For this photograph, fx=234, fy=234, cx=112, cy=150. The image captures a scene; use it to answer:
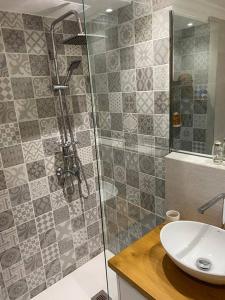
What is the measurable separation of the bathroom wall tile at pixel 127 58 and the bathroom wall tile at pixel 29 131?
0.78 m

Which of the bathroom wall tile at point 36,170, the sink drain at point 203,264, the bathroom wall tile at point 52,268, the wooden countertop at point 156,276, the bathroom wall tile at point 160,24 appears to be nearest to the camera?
the wooden countertop at point 156,276

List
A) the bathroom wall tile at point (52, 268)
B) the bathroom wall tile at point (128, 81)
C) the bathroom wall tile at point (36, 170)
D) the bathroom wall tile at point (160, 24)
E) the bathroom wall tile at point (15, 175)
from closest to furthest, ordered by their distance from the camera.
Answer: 1. the bathroom wall tile at point (160, 24)
2. the bathroom wall tile at point (128, 81)
3. the bathroom wall tile at point (15, 175)
4. the bathroom wall tile at point (36, 170)
5. the bathroom wall tile at point (52, 268)

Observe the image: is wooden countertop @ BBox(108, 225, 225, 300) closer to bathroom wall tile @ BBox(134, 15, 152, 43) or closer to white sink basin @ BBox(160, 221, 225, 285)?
white sink basin @ BBox(160, 221, 225, 285)

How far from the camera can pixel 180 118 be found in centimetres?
151

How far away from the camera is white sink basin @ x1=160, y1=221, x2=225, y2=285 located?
3.54ft

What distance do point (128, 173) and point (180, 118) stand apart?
56cm

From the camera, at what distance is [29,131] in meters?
1.75

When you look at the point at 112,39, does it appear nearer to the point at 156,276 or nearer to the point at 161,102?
the point at 161,102

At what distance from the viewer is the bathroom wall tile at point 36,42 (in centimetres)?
165

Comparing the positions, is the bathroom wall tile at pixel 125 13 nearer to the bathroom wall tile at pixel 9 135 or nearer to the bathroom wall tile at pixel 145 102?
the bathroom wall tile at pixel 145 102

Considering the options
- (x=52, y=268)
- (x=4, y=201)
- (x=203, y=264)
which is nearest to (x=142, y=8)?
(x=203, y=264)

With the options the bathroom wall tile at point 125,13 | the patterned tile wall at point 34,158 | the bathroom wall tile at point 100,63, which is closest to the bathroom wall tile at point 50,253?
the patterned tile wall at point 34,158

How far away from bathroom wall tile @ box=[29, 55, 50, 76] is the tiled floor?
70.9 inches

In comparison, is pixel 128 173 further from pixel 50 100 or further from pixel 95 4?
pixel 95 4
